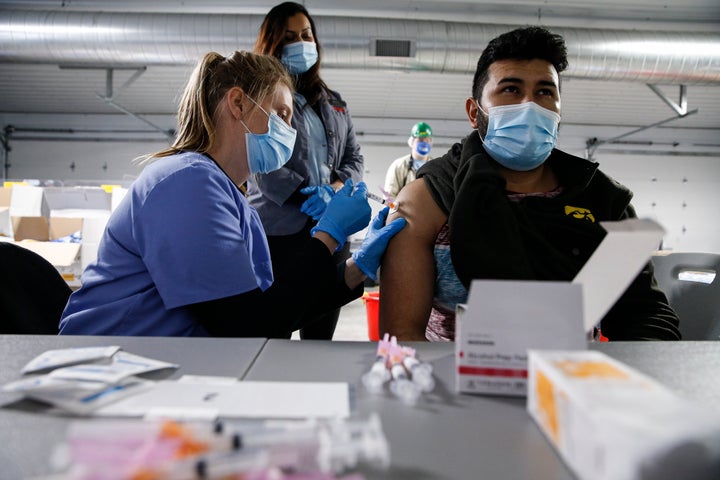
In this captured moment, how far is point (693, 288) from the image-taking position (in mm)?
1463

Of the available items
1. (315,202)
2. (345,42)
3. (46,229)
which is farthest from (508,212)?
(345,42)

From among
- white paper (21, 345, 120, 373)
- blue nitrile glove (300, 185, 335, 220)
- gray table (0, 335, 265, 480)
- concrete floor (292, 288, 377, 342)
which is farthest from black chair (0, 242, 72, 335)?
concrete floor (292, 288, 377, 342)

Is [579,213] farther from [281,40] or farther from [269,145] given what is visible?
[281,40]

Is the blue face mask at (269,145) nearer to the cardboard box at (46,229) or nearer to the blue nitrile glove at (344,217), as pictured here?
the blue nitrile glove at (344,217)

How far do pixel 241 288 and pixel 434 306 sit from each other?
58 centimetres

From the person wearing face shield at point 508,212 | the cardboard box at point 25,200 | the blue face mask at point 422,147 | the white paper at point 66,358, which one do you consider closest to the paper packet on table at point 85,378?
the white paper at point 66,358

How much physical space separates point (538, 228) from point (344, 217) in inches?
19.3

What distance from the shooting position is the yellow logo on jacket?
3.83ft

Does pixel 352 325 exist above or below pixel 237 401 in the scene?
below

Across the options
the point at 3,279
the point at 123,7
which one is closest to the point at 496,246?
the point at 3,279

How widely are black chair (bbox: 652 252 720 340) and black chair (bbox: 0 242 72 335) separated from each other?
1726mm

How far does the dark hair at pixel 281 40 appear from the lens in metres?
1.86

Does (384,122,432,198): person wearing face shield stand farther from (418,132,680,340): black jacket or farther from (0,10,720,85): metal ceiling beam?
(418,132,680,340): black jacket

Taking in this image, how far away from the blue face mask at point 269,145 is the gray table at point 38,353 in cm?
62
